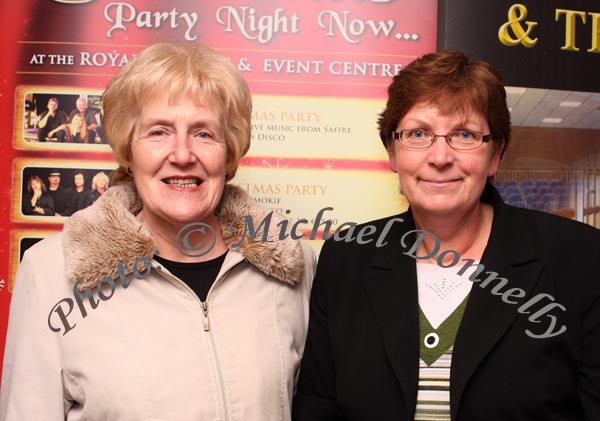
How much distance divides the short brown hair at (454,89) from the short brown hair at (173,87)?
1.48ft

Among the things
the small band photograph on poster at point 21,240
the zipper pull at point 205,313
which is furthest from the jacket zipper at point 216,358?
the small band photograph on poster at point 21,240

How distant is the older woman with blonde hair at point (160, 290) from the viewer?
1.78 meters

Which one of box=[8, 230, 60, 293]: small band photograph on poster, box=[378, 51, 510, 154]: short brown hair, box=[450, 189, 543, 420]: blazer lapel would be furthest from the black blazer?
box=[8, 230, 60, 293]: small band photograph on poster

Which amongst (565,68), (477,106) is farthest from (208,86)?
(565,68)

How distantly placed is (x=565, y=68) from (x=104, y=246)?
186cm

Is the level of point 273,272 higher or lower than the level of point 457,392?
higher

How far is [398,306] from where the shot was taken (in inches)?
73.1

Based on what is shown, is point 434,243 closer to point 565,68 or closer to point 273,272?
point 273,272

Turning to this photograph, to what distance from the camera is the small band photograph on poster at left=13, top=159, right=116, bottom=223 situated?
2.60 m

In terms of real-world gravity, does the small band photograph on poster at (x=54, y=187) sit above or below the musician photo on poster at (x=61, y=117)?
below

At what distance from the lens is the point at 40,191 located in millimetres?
2602

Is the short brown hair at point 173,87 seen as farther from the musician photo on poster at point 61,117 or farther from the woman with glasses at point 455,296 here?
the musician photo on poster at point 61,117

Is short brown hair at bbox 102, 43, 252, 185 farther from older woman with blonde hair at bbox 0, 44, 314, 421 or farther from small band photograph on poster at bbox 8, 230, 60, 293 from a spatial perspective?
small band photograph on poster at bbox 8, 230, 60, 293

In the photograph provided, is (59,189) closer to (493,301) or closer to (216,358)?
(216,358)
